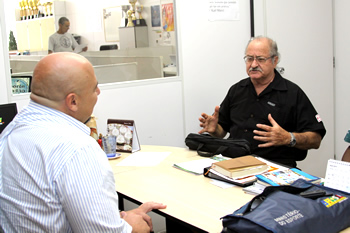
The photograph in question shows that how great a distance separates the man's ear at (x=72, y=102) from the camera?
5.26 ft

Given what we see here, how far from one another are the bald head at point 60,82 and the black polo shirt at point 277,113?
5.58 feet

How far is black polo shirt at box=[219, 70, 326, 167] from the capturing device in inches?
118

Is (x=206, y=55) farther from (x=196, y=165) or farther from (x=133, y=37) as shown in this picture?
(x=196, y=165)

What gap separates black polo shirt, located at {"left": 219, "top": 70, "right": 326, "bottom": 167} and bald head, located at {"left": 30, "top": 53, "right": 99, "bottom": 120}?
5.58 feet

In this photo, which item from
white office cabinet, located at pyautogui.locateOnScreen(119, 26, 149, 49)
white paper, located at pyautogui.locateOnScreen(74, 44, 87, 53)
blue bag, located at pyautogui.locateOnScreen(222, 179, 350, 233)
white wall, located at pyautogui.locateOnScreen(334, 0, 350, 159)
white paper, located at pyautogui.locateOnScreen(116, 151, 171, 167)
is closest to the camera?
blue bag, located at pyautogui.locateOnScreen(222, 179, 350, 233)

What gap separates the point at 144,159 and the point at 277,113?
3.07ft

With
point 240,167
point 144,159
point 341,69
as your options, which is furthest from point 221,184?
point 341,69

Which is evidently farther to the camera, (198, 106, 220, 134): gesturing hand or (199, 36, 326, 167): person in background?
(198, 106, 220, 134): gesturing hand

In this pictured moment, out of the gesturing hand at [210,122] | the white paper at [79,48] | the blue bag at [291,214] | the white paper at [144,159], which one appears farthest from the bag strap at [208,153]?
the white paper at [79,48]

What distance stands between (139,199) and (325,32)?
10.3ft

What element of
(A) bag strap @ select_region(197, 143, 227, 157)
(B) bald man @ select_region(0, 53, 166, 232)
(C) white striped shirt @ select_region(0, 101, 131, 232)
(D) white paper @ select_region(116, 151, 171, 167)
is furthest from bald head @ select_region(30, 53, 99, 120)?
(A) bag strap @ select_region(197, 143, 227, 157)

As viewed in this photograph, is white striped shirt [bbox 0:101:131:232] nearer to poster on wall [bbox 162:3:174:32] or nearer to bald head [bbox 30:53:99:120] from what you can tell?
bald head [bbox 30:53:99:120]

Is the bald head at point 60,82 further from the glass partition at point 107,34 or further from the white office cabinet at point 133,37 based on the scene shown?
the white office cabinet at point 133,37

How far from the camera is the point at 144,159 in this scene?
2.85 metres
